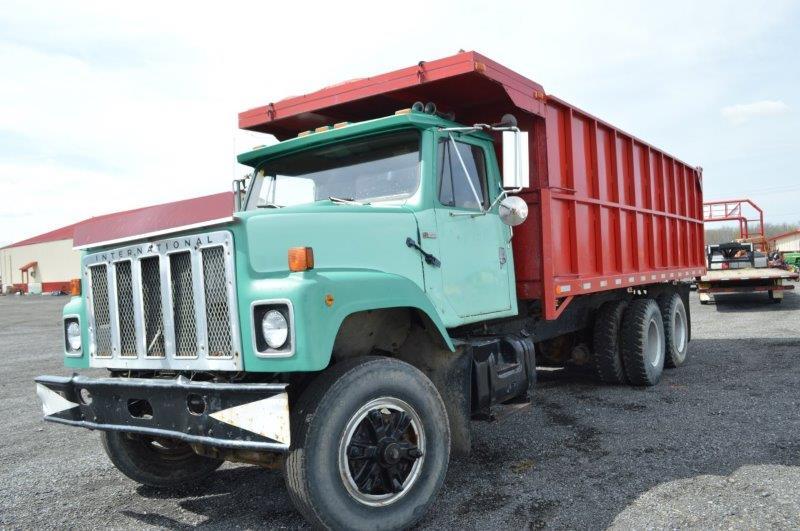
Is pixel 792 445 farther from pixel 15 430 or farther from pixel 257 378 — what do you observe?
pixel 15 430

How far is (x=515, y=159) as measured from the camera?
4234 millimetres

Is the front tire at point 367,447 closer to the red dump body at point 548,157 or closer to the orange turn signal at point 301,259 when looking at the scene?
the orange turn signal at point 301,259

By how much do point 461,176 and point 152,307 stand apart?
7.55ft

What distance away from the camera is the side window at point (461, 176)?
432 centimetres

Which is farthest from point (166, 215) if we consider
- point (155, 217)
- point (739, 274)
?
point (739, 274)

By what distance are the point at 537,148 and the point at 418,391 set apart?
2834mm

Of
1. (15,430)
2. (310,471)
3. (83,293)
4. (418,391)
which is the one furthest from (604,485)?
(15,430)

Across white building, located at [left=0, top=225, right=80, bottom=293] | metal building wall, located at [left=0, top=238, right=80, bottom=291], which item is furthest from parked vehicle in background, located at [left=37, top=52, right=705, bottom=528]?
metal building wall, located at [left=0, top=238, right=80, bottom=291]

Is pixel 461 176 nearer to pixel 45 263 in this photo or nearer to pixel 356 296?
pixel 356 296

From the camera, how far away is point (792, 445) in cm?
463

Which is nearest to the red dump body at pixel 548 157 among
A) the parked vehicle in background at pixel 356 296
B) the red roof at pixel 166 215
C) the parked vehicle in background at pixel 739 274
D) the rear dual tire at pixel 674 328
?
the parked vehicle in background at pixel 356 296

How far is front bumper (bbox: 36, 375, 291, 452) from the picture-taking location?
2893 mm

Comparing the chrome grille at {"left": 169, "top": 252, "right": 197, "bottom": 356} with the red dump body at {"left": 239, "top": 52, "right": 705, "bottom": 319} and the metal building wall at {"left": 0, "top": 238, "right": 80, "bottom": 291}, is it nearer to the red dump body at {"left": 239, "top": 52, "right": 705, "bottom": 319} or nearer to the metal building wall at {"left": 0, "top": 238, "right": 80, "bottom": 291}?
the red dump body at {"left": 239, "top": 52, "right": 705, "bottom": 319}

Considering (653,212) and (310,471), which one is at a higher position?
(653,212)
